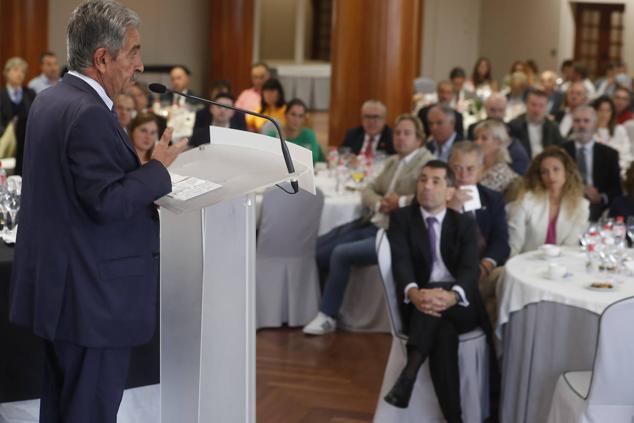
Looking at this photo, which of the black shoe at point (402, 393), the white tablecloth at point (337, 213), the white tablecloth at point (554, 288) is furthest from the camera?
the white tablecloth at point (337, 213)

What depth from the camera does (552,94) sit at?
1312cm

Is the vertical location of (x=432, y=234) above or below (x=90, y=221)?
below

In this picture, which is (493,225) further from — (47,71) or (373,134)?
(47,71)

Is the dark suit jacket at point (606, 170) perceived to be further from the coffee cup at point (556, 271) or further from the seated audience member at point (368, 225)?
the coffee cup at point (556, 271)

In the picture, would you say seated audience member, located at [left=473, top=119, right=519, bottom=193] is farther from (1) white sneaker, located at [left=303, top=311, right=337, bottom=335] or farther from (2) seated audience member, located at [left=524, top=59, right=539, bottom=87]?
(2) seated audience member, located at [left=524, top=59, right=539, bottom=87]

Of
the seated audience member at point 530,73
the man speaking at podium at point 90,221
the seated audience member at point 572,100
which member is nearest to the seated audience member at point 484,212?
the man speaking at podium at point 90,221

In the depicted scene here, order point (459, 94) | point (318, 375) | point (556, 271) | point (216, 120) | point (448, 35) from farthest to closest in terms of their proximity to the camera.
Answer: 1. point (448, 35)
2. point (459, 94)
3. point (216, 120)
4. point (318, 375)
5. point (556, 271)

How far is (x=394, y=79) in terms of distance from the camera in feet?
31.7

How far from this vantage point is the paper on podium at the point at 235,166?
266 centimetres

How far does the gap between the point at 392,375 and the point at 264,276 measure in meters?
1.82

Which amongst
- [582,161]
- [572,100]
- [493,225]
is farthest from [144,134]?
[572,100]

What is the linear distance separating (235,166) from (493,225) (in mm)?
2886

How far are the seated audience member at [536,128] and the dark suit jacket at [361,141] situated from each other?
3.99 ft

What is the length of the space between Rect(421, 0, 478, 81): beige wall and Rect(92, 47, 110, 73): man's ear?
58.6ft
